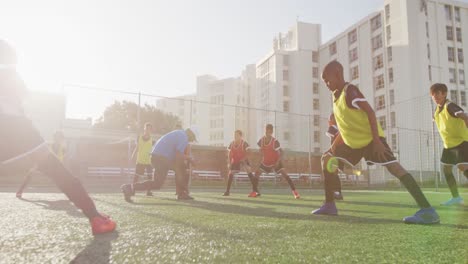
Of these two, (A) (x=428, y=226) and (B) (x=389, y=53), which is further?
(B) (x=389, y=53)

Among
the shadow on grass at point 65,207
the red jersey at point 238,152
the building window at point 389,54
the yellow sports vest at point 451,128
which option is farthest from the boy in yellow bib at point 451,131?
the building window at point 389,54

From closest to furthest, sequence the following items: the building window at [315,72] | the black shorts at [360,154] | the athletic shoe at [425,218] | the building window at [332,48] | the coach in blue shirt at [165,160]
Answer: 1. the athletic shoe at [425,218]
2. the black shorts at [360,154]
3. the coach in blue shirt at [165,160]
4. the building window at [332,48]
5. the building window at [315,72]

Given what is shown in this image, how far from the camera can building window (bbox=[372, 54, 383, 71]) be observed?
4059 centimetres

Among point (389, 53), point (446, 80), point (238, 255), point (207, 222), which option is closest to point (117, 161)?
point (207, 222)

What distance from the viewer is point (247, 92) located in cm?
7138

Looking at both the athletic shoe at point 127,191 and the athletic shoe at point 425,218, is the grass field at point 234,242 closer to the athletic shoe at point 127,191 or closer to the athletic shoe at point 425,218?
the athletic shoe at point 425,218

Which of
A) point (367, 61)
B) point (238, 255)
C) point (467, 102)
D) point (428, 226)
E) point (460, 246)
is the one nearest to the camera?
point (238, 255)

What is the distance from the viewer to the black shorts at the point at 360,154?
12.3 feet

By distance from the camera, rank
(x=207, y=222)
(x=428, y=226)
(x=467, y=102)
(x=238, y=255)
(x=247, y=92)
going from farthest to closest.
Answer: (x=247, y=92) → (x=467, y=102) → (x=207, y=222) → (x=428, y=226) → (x=238, y=255)

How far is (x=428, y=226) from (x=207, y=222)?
2.07 metres

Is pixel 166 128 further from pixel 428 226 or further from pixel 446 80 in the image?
pixel 428 226

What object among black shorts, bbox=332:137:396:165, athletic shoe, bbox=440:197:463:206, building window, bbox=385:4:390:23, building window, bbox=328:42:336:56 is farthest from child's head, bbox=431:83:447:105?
building window, bbox=328:42:336:56

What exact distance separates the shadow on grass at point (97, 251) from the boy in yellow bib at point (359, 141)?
2713mm

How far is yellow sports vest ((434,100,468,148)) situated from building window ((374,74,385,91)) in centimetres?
3618
